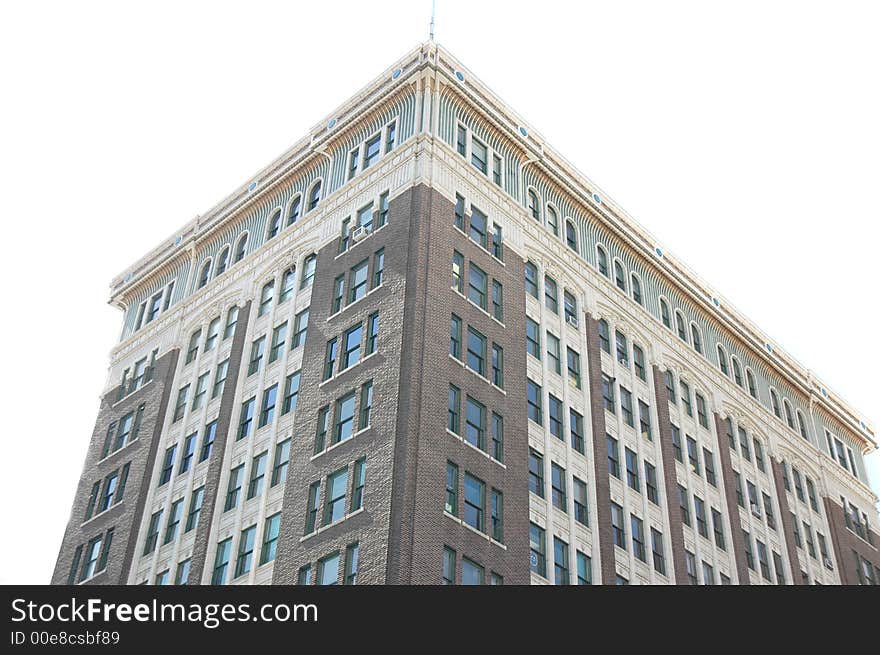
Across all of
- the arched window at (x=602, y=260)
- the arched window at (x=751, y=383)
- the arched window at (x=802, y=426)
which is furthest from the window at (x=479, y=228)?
the arched window at (x=802, y=426)

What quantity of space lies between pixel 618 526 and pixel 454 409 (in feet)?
35.7

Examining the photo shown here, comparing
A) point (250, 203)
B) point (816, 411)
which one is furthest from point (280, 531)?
point (816, 411)

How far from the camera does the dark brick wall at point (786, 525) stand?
215ft

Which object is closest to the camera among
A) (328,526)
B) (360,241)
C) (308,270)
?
(328,526)

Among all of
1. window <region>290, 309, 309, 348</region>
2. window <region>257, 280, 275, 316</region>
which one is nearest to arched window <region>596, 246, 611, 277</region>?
window <region>290, 309, 309, 348</region>

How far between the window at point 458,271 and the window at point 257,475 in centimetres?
1074

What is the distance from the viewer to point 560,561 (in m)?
49.5

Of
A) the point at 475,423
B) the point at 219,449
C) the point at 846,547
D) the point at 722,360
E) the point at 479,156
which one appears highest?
the point at 479,156

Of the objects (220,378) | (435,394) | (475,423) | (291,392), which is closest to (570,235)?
(475,423)

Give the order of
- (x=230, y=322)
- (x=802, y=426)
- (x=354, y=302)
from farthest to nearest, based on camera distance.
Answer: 1. (x=802, y=426)
2. (x=230, y=322)
3. (x=354, y=302)

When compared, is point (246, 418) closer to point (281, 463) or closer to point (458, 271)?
point (281, 463)

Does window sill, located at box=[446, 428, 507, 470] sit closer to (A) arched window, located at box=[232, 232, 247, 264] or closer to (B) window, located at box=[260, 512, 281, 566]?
(B) window, located at box=[260, 512, 281, 566]
